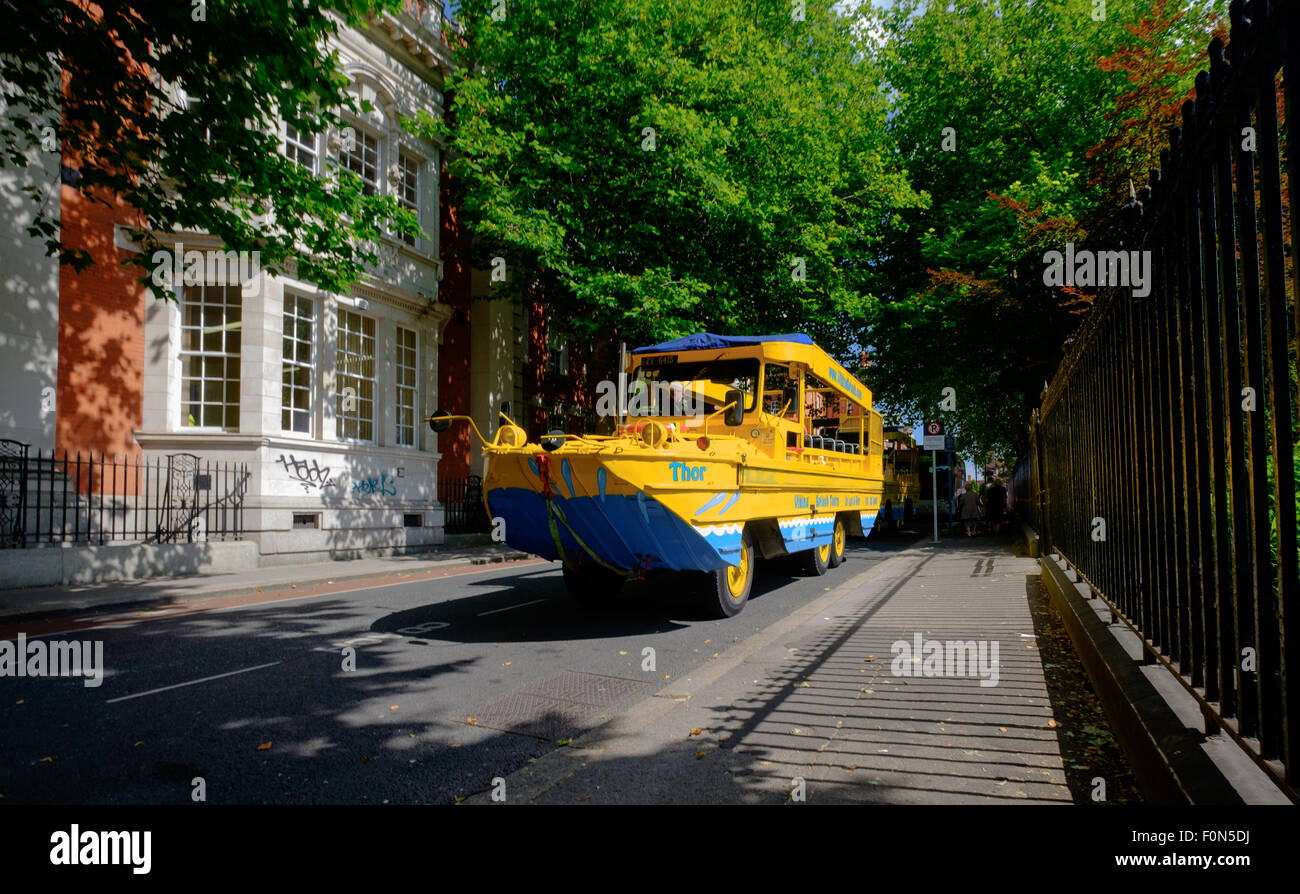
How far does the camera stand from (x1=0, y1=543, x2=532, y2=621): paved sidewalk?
8.30m

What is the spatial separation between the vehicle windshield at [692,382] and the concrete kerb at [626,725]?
2.82 meters

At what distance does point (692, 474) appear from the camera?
22.7 ft

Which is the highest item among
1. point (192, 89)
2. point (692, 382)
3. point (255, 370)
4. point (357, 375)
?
point (192, 89)

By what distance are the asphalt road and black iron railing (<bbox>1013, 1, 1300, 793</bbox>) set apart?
2.95m

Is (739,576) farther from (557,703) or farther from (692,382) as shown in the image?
(557,703)

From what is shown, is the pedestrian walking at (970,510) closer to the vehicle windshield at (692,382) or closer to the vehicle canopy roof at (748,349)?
the vehicle canopy roof at (748,349)

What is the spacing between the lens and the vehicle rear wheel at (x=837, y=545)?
492 inches

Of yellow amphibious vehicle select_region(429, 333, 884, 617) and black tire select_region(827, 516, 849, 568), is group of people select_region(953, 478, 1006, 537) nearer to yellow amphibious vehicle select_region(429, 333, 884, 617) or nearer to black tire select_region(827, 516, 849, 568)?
black tire select_region(827, 516, 849, 568)

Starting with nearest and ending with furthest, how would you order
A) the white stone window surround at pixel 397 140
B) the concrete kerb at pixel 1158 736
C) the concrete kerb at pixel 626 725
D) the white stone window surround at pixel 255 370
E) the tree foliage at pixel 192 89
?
the concrete kerb at pixel 1158 736 → the concrete kerb at pixel 626 725 → the tree foliage at pixel 192 89 → the white stone window surround at pixel 255 370 → the white stone window surround at pixel 397 140

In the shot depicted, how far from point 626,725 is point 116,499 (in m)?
11.7

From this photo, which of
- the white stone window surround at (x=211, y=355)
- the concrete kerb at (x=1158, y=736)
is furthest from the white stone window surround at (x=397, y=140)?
the concrete kerb at (x=1158, y=736)

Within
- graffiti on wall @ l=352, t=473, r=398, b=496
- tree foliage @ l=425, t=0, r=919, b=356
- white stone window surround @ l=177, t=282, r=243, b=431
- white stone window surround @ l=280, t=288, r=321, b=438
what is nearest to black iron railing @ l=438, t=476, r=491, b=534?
graffiti on wall @ l=352, t=473, r=398, b=496

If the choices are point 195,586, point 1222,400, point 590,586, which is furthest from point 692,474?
point 195,586

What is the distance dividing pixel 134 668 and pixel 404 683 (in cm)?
226
